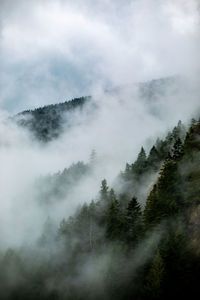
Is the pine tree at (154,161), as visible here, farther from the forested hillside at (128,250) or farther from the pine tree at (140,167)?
the pine tree at (140,167)

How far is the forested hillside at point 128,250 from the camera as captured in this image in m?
35.9

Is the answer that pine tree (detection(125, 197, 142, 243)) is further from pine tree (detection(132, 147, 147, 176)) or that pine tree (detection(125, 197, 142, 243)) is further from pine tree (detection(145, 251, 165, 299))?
pine tree (detection(132, 147, 147, 176))

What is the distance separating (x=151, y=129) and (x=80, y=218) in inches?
5373

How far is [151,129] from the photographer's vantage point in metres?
187

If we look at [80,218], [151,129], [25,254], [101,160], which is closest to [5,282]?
[25,254]

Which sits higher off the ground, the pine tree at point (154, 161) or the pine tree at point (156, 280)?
the pine tree at point (154, 161)

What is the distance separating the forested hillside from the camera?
1412 inches

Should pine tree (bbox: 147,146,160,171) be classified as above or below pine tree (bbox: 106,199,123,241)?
above

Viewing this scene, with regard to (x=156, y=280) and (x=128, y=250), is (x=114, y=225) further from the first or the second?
(x=156, y=280)

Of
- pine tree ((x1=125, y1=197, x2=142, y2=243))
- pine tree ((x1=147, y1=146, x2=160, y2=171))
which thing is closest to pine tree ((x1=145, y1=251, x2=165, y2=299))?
pine tree ((x1=125, y1=197, x2=142, y2=243))

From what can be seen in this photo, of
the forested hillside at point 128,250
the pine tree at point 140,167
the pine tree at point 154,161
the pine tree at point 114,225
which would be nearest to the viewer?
the forested hillside at point 128,250

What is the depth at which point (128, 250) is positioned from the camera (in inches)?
1766

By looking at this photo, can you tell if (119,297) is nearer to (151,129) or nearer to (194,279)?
(194,279)

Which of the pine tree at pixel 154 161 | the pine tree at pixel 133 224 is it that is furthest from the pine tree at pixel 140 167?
the pine tree at pixel 133 224
